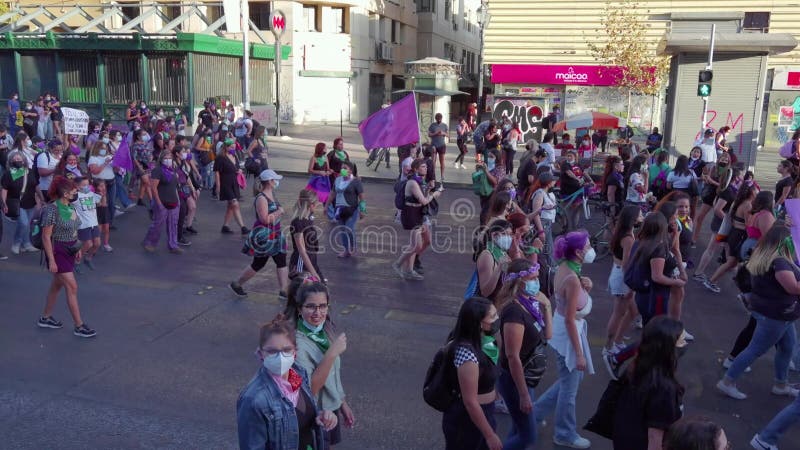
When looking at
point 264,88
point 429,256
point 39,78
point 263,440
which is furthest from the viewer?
point 264,88

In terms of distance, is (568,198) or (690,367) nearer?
(690,367)

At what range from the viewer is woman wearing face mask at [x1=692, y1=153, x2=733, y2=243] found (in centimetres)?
1066

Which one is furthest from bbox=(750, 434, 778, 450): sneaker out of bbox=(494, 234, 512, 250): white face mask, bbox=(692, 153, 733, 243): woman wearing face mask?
bbox=(692, 153, 733, 243): woman wearing face mask

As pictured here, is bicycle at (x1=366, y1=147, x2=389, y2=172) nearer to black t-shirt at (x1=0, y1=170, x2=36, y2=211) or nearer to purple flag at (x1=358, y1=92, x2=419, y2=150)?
purple flag at (x1=358, y1=92, x2=419, y2=150)

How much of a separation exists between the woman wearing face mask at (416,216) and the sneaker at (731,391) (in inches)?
170

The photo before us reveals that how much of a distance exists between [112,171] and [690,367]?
9753 mm

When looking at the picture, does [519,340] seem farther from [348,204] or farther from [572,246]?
[348,204]

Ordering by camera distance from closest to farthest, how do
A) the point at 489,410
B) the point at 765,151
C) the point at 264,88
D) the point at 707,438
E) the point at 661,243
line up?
the point at 707,438 → the point at 489,410 → the point at 661,243 → the point at 765,151 → the point at 264,88

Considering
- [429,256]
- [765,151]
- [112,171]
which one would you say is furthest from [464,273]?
[765,151]

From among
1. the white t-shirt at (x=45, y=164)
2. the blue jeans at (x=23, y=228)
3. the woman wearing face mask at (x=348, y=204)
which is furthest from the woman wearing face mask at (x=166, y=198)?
the woman wearing face mask at (x=348, y=204)

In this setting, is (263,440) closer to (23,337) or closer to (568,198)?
(23,337)

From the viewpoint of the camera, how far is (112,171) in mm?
12039

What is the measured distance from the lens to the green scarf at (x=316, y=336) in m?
3.91

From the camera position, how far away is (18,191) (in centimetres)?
1042
